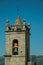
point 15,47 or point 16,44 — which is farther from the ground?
point 16,44

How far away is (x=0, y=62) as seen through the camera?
65812 millimetres

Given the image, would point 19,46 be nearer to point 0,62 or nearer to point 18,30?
point 18,30

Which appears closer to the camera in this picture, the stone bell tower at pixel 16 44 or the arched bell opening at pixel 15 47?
the stone bell tower at pixel 16 44

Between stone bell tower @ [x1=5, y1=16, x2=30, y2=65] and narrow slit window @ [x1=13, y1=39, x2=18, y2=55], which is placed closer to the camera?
stone bell tower @ [x1=5, y1=16, x2=30, y2=65]

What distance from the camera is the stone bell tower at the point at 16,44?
50.7 metres

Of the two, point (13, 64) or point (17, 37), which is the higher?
point (17, 37)

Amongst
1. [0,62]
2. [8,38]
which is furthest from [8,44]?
[0,62]

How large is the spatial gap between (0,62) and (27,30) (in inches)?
587

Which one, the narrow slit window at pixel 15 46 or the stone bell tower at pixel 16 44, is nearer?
the stone bell tower at pixel 16 44

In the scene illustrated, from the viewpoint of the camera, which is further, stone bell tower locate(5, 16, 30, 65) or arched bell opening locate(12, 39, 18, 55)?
arched bell opening locate(12, 39, 18, 55)

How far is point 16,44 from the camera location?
5141 cm

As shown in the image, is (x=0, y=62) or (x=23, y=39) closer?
(x=23, y=39)

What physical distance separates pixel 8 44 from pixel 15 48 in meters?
0.94

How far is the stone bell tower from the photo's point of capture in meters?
50.7
